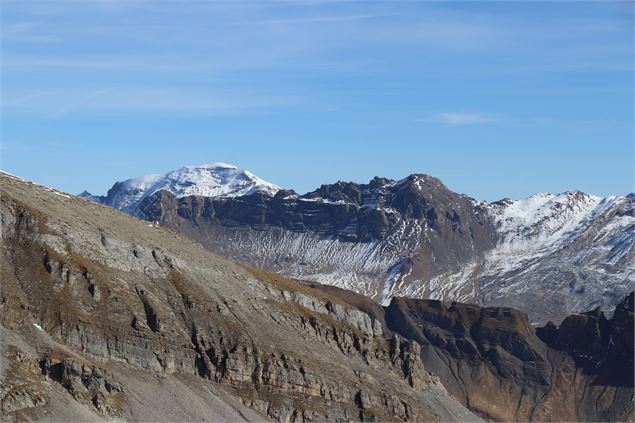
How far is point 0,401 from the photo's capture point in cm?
19912

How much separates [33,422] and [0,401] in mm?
5079

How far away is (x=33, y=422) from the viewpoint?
655 feet
